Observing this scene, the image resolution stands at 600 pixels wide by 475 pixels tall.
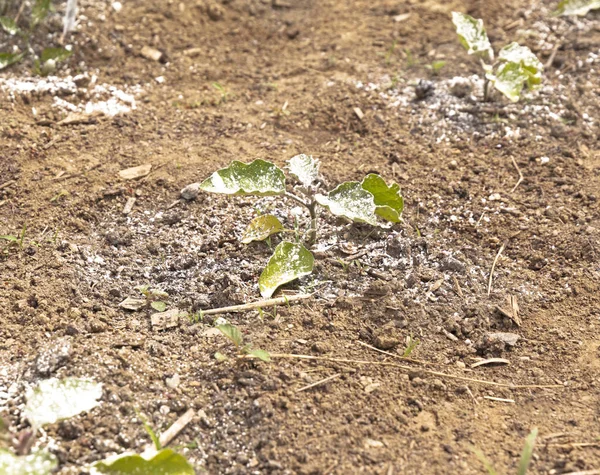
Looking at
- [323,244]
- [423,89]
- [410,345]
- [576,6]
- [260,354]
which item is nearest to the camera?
[260,354]

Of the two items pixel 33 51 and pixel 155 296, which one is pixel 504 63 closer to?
pixel 155 296

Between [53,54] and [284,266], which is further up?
[53,54]

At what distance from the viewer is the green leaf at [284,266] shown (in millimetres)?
2125

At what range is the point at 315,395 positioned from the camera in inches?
71.7

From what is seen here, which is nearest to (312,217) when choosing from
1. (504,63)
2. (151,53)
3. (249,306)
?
(249,306)

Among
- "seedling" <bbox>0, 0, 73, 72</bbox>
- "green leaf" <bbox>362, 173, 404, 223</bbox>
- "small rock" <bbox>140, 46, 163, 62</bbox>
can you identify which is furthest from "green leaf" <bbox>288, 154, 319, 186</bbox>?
"seedling" <bbox>0, 0, 73, 72</bbox>

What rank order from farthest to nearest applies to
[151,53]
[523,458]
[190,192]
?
[151,53] → [190,192] → [523,458]

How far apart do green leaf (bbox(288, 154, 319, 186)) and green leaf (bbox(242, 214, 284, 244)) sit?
171mm

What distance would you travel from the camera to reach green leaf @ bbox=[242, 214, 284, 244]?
230 centimetres

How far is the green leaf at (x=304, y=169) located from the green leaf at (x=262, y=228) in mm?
171

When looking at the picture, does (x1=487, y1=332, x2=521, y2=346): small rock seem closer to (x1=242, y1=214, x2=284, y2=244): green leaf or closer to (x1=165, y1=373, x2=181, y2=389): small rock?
(x1=242, y1=214, x2=284, y2=244): green leaf

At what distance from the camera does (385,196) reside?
229 cm

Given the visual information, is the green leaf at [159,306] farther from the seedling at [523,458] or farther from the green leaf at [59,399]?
the seedling at [523,458]

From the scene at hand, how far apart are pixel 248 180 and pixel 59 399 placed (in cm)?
88
